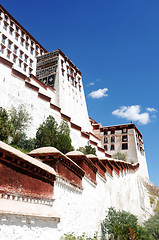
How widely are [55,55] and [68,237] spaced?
31426mm

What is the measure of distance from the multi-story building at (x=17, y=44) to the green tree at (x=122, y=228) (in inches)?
924

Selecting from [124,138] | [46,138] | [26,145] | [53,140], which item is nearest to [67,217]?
[53,140]

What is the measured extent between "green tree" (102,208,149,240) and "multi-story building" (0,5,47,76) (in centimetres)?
2346

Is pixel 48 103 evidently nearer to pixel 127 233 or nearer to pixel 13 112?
pixel 13 112

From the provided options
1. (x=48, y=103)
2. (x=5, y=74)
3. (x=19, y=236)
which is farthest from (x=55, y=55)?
(x=19, y=236)

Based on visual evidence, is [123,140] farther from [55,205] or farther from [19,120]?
[55,205]

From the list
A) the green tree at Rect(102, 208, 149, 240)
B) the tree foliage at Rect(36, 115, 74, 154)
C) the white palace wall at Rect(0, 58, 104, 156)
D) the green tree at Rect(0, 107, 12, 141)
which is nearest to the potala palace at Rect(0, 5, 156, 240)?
the white palace wall at Rect(0, 58, 104, 156)

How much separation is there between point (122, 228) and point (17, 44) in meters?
28.7

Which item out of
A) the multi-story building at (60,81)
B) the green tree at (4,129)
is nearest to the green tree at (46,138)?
the green tree at (4,129)

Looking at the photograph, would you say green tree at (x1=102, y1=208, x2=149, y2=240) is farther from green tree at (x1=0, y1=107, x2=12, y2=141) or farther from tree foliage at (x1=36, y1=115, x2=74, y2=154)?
green tree at (x1=0, y1=107, x2=12, y2=141)

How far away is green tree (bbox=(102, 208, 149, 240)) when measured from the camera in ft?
28.5

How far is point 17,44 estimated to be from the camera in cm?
3114

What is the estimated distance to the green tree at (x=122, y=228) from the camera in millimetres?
8676

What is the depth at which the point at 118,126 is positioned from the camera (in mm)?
39844
